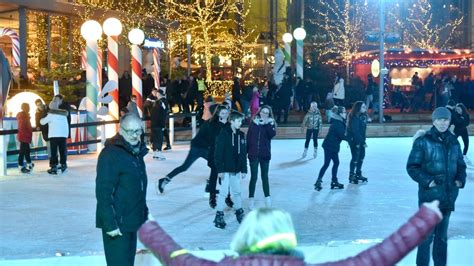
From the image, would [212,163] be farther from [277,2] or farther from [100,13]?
[277,2]

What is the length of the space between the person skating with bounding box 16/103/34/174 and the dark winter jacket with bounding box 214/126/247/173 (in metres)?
6.16

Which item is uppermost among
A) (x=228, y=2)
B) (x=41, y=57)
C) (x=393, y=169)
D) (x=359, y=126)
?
(x=228, y=2)

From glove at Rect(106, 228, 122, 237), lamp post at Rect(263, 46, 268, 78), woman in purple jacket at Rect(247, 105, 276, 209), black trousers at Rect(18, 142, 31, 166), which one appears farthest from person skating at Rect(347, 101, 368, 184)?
lamp post at Rect(263, 46, 268, 78)

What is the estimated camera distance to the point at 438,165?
254 inches

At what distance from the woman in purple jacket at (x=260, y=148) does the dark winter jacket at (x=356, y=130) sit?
260cm

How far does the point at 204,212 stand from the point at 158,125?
284 inches

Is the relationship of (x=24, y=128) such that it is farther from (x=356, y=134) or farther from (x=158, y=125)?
(x=356, y=134)

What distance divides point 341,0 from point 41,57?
18389 mm

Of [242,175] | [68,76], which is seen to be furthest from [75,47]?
[242,175]

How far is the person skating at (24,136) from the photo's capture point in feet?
46.3

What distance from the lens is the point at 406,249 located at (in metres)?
2.87

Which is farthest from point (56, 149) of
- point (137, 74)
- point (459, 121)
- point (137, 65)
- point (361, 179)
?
point (459, 121)

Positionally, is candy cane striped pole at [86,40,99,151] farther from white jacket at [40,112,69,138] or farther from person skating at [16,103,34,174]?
white jacket at [40,112,69,138]

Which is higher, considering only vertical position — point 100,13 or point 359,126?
point 100,13
